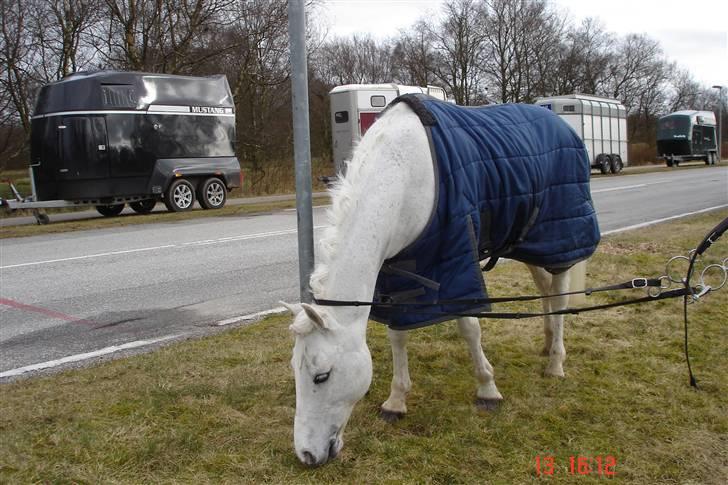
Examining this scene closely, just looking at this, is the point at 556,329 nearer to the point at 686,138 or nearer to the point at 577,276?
the point at 577,276

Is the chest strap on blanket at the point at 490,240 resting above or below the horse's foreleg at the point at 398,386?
above

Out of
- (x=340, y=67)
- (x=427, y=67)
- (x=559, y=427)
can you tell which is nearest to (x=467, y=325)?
(x=559, y=427)

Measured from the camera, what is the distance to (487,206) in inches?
142

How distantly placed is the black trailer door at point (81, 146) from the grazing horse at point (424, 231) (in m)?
13.7

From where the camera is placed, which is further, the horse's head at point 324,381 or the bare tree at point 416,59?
the bare tree at point 416,59

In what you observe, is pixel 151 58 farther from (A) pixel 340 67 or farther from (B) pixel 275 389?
(A) pixel 340 67

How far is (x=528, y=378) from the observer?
4.27 m

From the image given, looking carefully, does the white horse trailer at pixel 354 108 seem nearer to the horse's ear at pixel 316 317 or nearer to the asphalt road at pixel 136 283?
the asphalt road at pixel 136 283

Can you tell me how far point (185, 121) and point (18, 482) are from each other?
15509mm

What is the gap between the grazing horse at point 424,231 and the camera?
2.88m

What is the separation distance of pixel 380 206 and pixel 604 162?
1261 inches

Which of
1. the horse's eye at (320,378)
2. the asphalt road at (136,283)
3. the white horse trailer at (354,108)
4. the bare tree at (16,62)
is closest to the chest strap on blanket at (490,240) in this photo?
the horse's eye at (320,378)

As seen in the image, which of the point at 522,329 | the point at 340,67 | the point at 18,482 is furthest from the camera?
the point at 340,67
